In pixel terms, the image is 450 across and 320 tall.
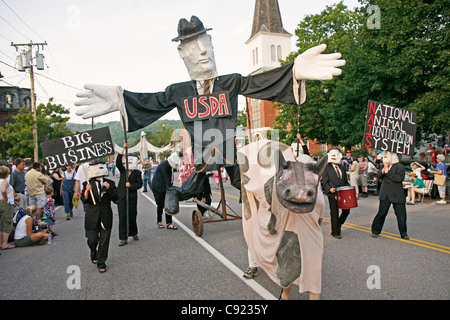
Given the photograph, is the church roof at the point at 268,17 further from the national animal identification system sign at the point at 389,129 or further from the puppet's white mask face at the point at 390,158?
the puppet's white mask face at the point at 390,158

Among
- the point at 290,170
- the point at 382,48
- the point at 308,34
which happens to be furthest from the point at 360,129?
the point at 290,170

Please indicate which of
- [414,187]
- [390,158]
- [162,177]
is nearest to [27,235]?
Answer: [162,177]

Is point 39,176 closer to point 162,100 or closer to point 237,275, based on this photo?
point 162,100

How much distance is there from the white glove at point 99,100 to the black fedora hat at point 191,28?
1.72m

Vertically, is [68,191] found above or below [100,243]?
above

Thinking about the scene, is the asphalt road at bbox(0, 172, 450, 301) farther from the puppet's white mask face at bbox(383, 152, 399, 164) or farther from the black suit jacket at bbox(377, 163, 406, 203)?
the puppet's white mask face at bbox(383, 152, 399, 164)

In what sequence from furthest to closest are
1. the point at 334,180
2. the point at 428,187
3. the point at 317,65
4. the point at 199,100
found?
the point at 428,187 < the point at 334,180 < the point at 199,100 < the point at 317,65

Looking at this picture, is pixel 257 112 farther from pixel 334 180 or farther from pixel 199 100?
pixel 199 100

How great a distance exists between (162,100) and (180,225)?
152 inches

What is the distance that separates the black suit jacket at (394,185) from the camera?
7.30m

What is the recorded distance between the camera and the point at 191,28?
697 centimetres

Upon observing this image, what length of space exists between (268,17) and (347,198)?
70.3 m

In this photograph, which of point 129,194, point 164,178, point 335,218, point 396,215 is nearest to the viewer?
point 396,215

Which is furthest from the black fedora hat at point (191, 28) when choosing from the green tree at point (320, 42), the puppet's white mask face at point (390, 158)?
the green tree at point (320, 42)
